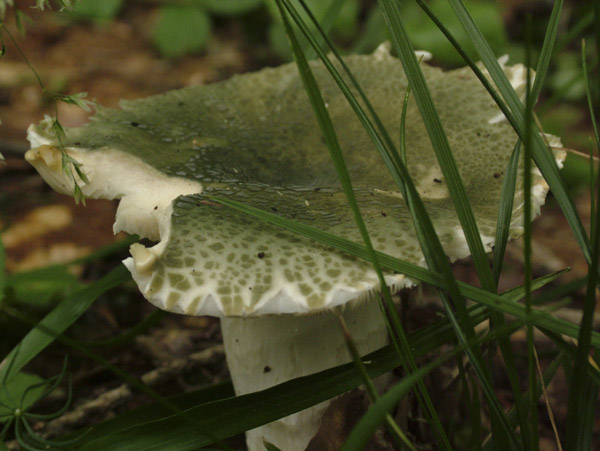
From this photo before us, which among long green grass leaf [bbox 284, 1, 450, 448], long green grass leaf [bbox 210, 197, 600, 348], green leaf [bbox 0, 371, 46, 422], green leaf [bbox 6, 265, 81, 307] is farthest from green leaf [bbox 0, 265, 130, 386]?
long green grass leaf [bbox 284, 1, 450, 448]

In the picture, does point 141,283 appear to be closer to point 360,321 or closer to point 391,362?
point 391,362

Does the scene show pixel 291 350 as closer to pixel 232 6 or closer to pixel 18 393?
pixel 18 393

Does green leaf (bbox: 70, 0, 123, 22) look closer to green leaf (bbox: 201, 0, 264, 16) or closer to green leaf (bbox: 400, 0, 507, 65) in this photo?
green leaf (bbox: 201, 0, 264, 16)

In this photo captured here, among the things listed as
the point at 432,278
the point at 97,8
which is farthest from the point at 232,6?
the point at 432,278

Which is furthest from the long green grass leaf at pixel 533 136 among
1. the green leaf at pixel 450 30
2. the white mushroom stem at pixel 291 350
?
the green leaf at pixel 450 30

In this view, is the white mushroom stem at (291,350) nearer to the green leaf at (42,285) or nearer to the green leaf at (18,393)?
the green leaf at (18,393)

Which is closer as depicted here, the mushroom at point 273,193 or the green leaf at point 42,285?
the mushroom at point 273,193

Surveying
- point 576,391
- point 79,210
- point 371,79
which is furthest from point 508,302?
point 79,210
